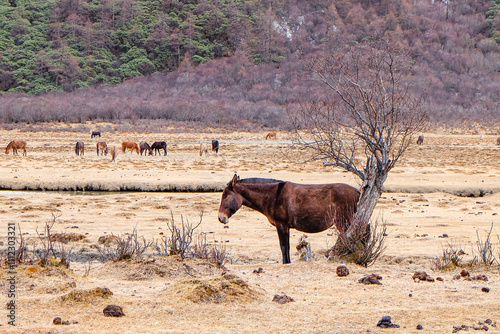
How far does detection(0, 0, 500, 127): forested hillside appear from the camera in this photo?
3516 inches

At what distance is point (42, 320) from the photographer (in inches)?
251

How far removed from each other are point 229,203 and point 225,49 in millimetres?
107729

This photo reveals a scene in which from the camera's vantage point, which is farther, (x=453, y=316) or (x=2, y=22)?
(x=2, y=22)

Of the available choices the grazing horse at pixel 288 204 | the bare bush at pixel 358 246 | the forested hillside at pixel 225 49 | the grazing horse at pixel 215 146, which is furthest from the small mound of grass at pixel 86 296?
the forested hillside at pixel 225 49

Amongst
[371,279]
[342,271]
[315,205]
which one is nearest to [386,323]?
[371,279]

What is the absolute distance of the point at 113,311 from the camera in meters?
6.52

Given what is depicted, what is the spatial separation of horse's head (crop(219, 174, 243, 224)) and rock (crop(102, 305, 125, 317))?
322 cm

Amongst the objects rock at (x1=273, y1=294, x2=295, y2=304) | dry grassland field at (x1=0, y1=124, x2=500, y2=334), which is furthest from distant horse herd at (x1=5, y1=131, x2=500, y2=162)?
rock at (x1=273, y1=294, x2=295, y2=304)

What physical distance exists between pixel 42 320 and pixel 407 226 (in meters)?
9.48

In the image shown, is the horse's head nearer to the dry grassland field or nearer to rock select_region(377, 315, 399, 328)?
the dry grassland field

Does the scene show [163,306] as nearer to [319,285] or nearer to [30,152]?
[319,285]

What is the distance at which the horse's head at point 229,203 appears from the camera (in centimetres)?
962

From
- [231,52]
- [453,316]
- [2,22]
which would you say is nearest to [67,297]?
[453,316]

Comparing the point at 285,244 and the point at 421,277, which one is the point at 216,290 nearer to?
the point at 285,244
